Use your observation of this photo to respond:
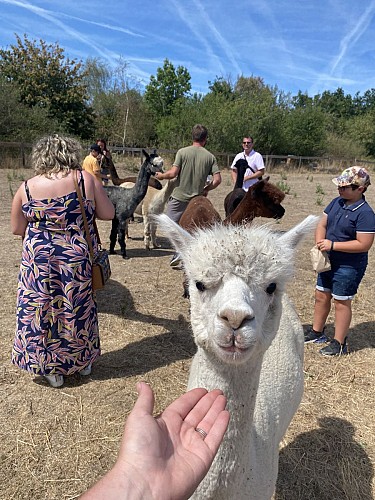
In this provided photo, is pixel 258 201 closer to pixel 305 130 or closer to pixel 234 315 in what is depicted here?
pixel 234 315

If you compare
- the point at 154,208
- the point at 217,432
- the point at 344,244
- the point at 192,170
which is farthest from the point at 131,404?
the point at 154,208

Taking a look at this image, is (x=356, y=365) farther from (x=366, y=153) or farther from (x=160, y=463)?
(x=366, y=153)

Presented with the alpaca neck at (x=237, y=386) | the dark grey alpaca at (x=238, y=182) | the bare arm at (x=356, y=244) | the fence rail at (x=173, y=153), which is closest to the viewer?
the alpaca neck at (x=237, y=386)

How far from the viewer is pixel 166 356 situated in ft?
12.5

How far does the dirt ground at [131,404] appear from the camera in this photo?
240cm

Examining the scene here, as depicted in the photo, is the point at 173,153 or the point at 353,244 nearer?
the point at 353,244

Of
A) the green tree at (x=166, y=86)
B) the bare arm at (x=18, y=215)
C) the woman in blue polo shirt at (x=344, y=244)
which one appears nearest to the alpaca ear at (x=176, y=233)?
the bare arm at (x=18, y=215)

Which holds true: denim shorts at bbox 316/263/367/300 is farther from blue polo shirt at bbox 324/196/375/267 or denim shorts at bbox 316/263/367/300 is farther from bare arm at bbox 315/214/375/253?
bare arm at bbox 315/214/375/253

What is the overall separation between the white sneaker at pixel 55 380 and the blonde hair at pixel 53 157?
176 cm

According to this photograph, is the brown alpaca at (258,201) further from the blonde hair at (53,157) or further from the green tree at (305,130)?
the green tree at (305,130)

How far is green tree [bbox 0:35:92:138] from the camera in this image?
2366 centimetres

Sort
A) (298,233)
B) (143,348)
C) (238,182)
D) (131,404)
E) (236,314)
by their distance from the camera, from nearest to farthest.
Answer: (236,314) → (298,233) → (131,404) → (143,348) → (238,182)

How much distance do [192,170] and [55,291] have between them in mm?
3178

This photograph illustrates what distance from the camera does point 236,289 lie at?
1404 mm
